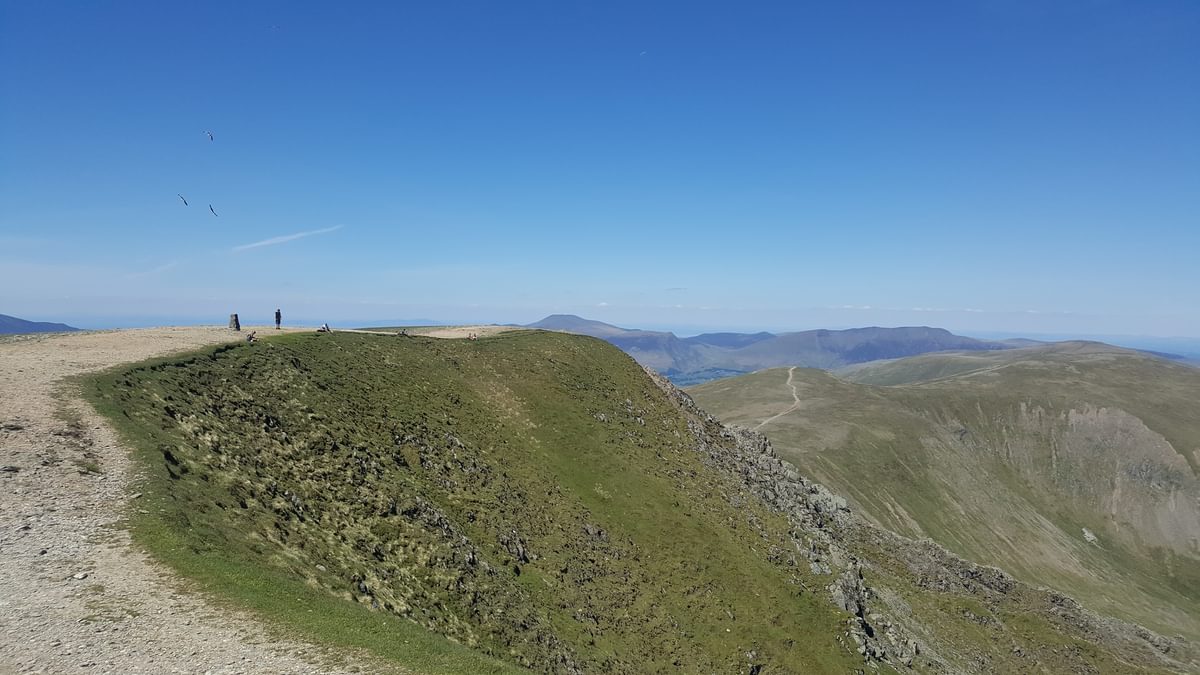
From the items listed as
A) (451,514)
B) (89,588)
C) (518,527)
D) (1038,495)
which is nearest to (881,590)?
(518,527)

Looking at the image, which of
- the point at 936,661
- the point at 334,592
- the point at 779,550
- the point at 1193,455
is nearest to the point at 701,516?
the point at 779,550

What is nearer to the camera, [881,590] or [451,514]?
[451,514]

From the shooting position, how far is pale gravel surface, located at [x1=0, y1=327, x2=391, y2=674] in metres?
15.6

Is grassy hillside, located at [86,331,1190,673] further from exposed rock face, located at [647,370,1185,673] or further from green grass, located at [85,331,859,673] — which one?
exposed rock face, located at [647,370,1185,673]

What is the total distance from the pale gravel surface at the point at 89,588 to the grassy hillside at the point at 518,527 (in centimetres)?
119

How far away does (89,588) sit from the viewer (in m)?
17.9

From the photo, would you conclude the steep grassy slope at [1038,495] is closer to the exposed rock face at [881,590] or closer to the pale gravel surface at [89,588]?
the exposed rock face at [881,590]

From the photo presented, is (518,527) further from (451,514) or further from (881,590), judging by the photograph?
(881,590)

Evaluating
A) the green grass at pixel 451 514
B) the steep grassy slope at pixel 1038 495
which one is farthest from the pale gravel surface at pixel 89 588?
the steep grassy slope at pixel 1038 495

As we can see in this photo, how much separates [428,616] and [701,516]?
34679mm

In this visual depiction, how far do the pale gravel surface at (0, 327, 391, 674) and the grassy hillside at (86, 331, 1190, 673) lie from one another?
3.90 ft

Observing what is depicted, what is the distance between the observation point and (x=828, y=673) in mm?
45062

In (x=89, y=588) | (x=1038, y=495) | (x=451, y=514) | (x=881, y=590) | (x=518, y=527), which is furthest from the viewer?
(x=1038, y=495)

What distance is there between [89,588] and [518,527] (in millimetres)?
27977
